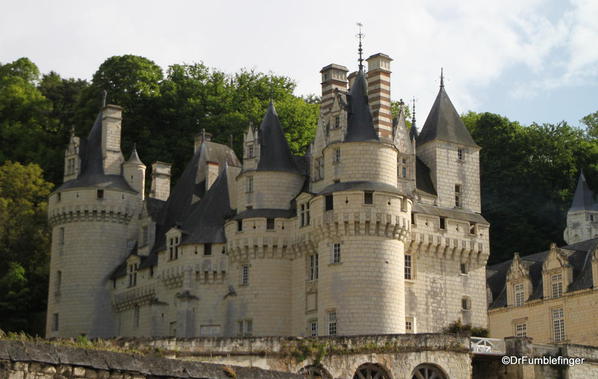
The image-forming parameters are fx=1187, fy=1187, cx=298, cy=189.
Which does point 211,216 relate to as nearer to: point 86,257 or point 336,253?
point 336,253

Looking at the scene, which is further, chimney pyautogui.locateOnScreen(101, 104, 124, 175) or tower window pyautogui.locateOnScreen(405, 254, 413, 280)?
chimney pyautogui.locateOnScreen(101, 104, 124, 175)

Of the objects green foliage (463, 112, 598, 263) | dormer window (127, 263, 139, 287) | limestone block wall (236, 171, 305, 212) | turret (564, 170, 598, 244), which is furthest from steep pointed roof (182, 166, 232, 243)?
turret (564, 170, 598, 244)

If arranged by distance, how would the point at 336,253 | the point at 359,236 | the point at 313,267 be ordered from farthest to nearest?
1. the point at 313,267
2. the point at 336,253
3. the point at 359,236

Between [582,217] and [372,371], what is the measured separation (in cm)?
3010

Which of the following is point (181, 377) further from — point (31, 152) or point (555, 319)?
point (31, 152)

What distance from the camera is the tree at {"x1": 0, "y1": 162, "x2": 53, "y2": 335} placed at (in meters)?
55.3

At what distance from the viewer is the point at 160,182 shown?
55.0 meters

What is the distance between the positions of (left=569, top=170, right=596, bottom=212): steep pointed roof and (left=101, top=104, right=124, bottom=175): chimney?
23606 mm

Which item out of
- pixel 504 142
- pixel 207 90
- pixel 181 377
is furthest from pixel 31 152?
pixel 181 377

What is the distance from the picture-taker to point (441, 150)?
46062 millimetres

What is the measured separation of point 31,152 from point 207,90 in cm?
1083

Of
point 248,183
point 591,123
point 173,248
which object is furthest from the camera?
point 591,123

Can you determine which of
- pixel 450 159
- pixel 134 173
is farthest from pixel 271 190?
pixel 134 173

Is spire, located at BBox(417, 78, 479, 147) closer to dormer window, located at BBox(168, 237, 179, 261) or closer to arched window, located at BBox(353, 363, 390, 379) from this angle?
dormer window, located at BBox(168, 237, 179, 261)
